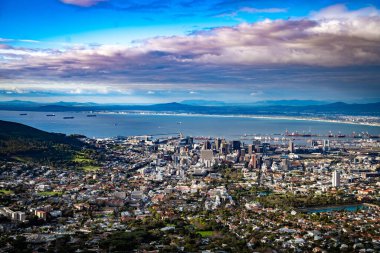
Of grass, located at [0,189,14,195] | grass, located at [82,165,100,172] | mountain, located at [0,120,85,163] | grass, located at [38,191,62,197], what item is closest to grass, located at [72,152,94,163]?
mountain, located at [0,120,85,163]

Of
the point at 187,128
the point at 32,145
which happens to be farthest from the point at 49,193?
the point at 187,128

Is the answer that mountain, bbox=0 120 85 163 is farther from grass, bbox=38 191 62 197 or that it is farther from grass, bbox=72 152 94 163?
grass, bbox=38 191 62 197

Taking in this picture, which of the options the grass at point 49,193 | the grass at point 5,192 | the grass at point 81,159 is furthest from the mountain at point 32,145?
the grass at point 49,193

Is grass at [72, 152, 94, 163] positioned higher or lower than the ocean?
lower

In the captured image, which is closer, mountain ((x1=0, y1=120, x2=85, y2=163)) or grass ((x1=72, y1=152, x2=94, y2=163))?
mountain ((x1=0, y1=120, x2=85, y2=163))

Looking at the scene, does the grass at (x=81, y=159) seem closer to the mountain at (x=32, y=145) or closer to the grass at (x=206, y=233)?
the mountain at (x=32, y=145)

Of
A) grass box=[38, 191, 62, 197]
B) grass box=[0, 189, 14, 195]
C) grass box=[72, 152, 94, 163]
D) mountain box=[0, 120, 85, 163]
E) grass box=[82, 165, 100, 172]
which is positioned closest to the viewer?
grass box=[0, 189, 14, 195]

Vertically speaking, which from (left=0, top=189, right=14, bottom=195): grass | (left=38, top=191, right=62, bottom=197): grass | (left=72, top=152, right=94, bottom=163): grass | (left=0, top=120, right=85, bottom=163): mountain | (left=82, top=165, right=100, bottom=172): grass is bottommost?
(left=38, top=191, right=62, bottom=197): grass

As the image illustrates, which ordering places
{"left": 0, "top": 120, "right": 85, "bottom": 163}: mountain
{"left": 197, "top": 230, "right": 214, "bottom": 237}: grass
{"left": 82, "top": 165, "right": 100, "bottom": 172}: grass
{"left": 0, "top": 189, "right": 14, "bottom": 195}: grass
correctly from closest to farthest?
{"left": 197, "top": 230, "right": 214, "bottom": 237}: grass, {"left": 0, "top": 189, "right": 14, "bottom": 195}: grass, {"left": 82, "top": 165, "right": 100, "bottom": 172}: grass, {"left": 0, "top": 120, "right": 85, "bottom": 163}: mountain

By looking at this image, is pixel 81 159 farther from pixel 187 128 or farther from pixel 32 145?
pixel 187 128

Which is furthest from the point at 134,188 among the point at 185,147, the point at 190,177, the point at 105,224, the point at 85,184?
the point at 185,147

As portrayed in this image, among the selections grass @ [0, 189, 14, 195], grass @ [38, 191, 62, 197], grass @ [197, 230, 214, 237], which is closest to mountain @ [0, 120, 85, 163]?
grass @ [0, 189, 14, 195]
